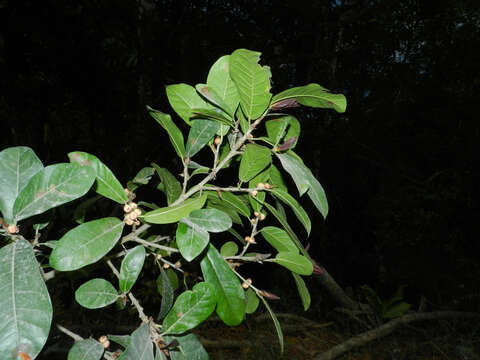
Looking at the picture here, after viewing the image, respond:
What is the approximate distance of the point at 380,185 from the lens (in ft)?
10.4

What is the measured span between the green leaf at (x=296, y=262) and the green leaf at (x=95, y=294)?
0.84ft

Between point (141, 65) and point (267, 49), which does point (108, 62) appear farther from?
point (267, 49)

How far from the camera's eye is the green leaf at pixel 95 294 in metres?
0.45

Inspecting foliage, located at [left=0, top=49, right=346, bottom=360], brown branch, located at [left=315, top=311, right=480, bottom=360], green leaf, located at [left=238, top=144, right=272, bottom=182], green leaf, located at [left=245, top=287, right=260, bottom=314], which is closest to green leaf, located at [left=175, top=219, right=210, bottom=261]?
foliage, located at [left=0, top=49, right=346, bottom=360]

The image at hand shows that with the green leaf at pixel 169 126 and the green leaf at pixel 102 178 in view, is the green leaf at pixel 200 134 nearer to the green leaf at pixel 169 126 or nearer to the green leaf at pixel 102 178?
the green leaf at pixel 169 126

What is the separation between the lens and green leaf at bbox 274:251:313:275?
510mm

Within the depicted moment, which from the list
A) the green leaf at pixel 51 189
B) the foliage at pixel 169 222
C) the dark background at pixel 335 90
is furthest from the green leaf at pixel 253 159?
the dark background at pixel 335 90

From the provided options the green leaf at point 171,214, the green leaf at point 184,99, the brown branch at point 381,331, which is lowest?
the brown branch at point 381,331

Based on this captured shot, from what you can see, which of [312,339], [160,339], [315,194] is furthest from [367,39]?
[160,339]

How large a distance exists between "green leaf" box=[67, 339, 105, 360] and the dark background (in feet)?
3.76

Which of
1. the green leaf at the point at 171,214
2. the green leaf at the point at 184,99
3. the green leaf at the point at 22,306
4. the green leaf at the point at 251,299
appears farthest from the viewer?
the green leaf at the point at 251,299

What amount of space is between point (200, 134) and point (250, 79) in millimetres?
Result: 124

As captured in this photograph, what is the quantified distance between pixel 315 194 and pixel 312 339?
2098 millimetres

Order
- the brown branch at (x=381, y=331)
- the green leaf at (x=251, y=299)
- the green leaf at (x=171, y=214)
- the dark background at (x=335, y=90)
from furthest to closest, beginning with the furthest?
1. the brown branch at (x=381, y=331)
2. the dark background at (x=335, y=90)
3. the green leaf at (x=251, y=299)
4. the green leaf at (x=171, y=214)
